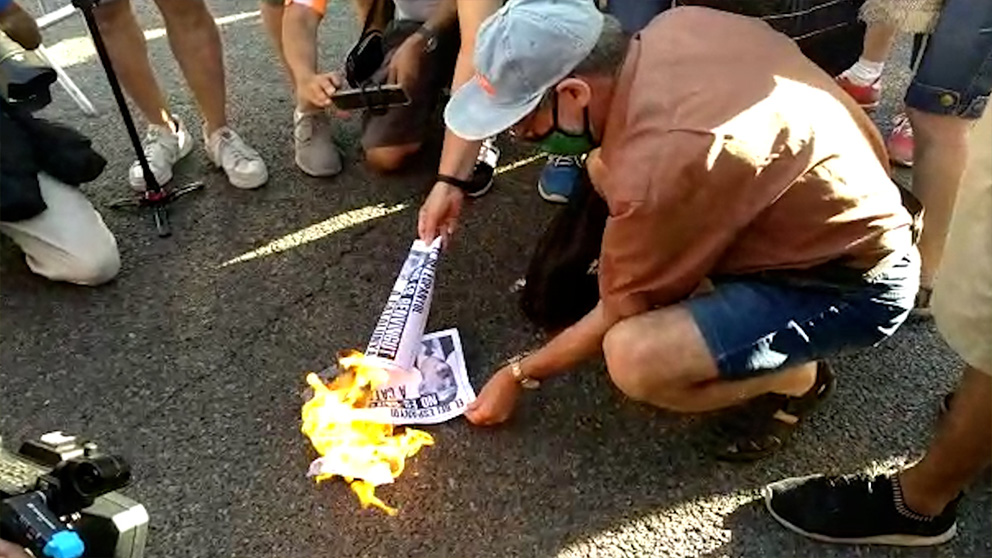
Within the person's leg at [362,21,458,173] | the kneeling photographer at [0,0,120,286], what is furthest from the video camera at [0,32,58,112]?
the person's leg at [362,21,458,173]

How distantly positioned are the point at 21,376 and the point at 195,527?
578 millimetres

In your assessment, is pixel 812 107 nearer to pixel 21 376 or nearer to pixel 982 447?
pixel 982 447

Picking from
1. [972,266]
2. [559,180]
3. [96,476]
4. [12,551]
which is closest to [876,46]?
[559,180]

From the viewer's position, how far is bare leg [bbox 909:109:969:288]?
1951 millimetres

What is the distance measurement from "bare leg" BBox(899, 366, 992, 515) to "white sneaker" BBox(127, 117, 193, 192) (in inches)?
70.5

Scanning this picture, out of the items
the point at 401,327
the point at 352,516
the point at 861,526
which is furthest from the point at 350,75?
the point at 861,526

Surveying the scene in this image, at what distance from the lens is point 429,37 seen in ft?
8.07

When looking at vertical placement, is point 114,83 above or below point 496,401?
above

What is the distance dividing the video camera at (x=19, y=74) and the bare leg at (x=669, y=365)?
1.23 metres

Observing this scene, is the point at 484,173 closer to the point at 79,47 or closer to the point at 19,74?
the point at 19,74

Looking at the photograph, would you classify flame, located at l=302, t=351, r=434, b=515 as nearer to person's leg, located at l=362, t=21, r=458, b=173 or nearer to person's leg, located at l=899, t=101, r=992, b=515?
person's leg, located at l=362, t=21, r=458, b=173

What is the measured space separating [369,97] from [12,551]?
1.27 metres

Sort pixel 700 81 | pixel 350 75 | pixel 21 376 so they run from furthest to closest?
pixel 350 75, pixel 21 376, pixel 700 81

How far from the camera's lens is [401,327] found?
1.99m
